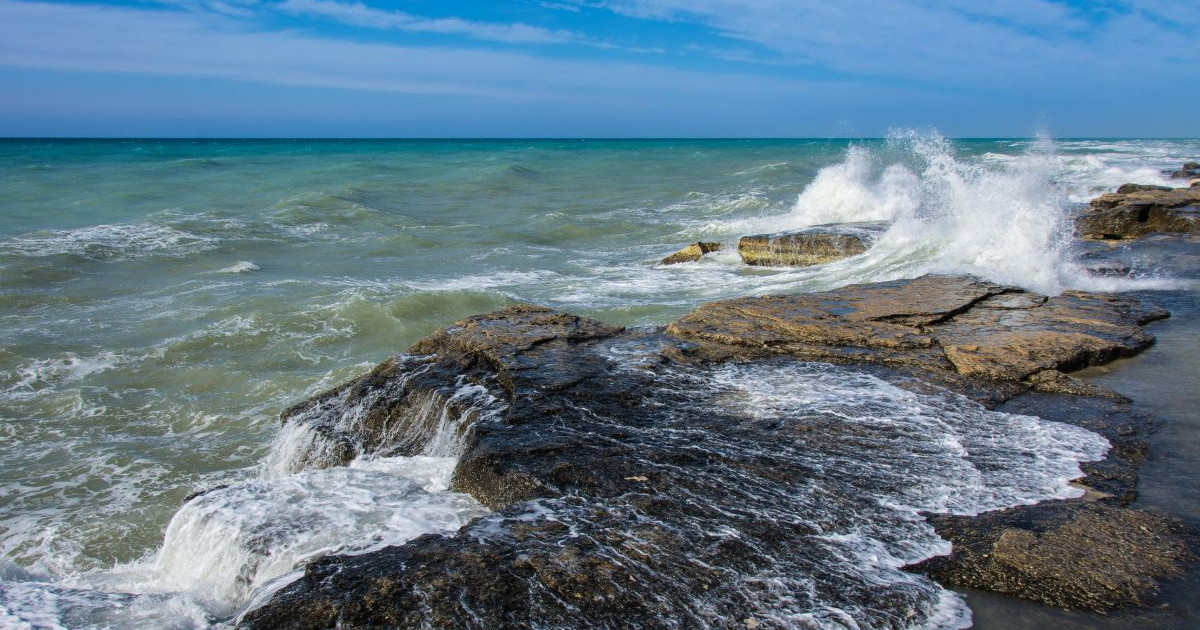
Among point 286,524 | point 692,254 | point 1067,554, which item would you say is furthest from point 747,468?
point 692,254

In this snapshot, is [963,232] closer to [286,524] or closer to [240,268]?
[286,524]

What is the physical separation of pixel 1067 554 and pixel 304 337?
751 cm

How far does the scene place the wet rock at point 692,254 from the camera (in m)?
12.2

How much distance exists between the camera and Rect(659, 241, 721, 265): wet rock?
12.2 m

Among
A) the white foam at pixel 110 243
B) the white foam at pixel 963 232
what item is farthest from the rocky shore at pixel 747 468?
the white foam at pixel 110 243

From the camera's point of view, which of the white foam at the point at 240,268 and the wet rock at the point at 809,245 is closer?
the wet rock at the point at 809,245

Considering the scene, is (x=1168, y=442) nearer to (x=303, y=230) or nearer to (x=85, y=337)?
(x=85, y=337)

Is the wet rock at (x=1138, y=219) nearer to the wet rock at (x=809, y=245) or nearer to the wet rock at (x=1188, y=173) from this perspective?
the wet rock at (x=809, y=245)

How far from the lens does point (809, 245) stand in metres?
11.2

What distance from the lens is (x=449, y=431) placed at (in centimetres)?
425

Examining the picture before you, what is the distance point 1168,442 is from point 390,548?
3791 millimetres

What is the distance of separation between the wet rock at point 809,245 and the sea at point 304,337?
1.08 ft

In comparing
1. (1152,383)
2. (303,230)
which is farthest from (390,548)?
(303,230)

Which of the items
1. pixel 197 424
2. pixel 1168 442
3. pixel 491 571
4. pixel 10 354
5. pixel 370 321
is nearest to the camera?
pixel 491 571
